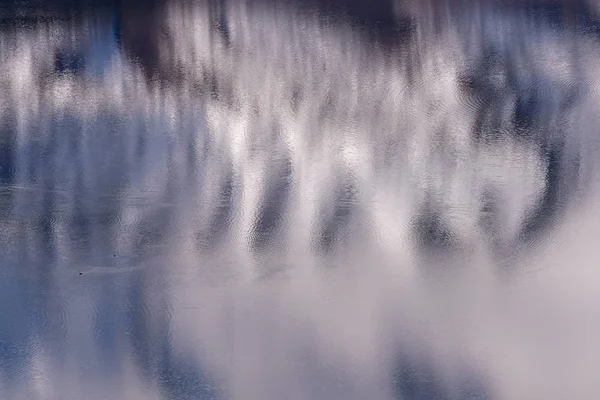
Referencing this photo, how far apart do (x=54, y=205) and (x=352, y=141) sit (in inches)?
70.4

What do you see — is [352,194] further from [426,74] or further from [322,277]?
[426,74]

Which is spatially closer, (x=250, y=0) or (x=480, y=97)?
(x=480, y=97)

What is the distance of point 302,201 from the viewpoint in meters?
6.04

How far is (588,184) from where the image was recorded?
Answer: 20.1 feet

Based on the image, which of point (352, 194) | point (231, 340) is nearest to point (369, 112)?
point (352, 194)

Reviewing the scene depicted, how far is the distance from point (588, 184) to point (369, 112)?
60.3 inches

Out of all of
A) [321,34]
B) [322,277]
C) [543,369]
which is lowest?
[543,369]

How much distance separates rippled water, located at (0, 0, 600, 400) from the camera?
4.66m

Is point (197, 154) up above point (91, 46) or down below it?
below

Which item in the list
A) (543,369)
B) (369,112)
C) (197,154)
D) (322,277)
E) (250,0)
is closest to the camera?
(543,369)

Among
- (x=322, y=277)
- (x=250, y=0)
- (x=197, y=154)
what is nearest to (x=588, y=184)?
(x=322, y=277)

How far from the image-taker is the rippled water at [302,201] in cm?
466

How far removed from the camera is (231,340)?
4.80 metres

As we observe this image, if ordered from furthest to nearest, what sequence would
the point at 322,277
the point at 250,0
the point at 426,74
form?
the point at 250,0
the point at 426,74
the point at 322,277
